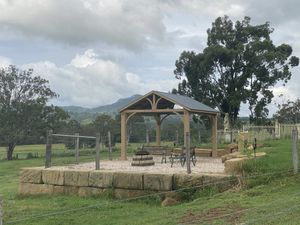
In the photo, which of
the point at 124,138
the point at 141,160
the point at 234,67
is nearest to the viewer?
the point at 141,160

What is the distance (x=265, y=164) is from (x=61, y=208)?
16.9ft

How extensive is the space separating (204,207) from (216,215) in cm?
96

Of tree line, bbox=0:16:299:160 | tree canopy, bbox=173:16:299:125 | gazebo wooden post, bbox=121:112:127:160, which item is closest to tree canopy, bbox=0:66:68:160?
tree line, bbox=0:16:299:160

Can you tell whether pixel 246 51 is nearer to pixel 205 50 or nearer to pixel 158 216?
pixel 205 50

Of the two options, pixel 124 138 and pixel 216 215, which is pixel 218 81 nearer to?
pixel 124 138

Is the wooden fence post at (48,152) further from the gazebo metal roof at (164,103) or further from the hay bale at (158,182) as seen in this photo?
the gazebo metal roof at (164,103)

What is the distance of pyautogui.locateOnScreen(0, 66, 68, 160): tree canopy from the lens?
4406 cm

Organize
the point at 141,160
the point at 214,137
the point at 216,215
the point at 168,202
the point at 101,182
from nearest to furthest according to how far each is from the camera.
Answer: the point at 216,215 → the point at 168,202 → the point at 101,182 → the point at 141,160 → the point at 214,137

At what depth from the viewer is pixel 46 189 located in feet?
44.6

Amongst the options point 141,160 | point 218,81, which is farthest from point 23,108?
point 141,160

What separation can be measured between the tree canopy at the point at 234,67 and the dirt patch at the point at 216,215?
109 feet

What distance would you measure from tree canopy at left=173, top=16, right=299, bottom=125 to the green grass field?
2919 centimetres

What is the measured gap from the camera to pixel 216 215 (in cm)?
804

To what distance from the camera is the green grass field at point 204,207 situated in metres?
7.73
